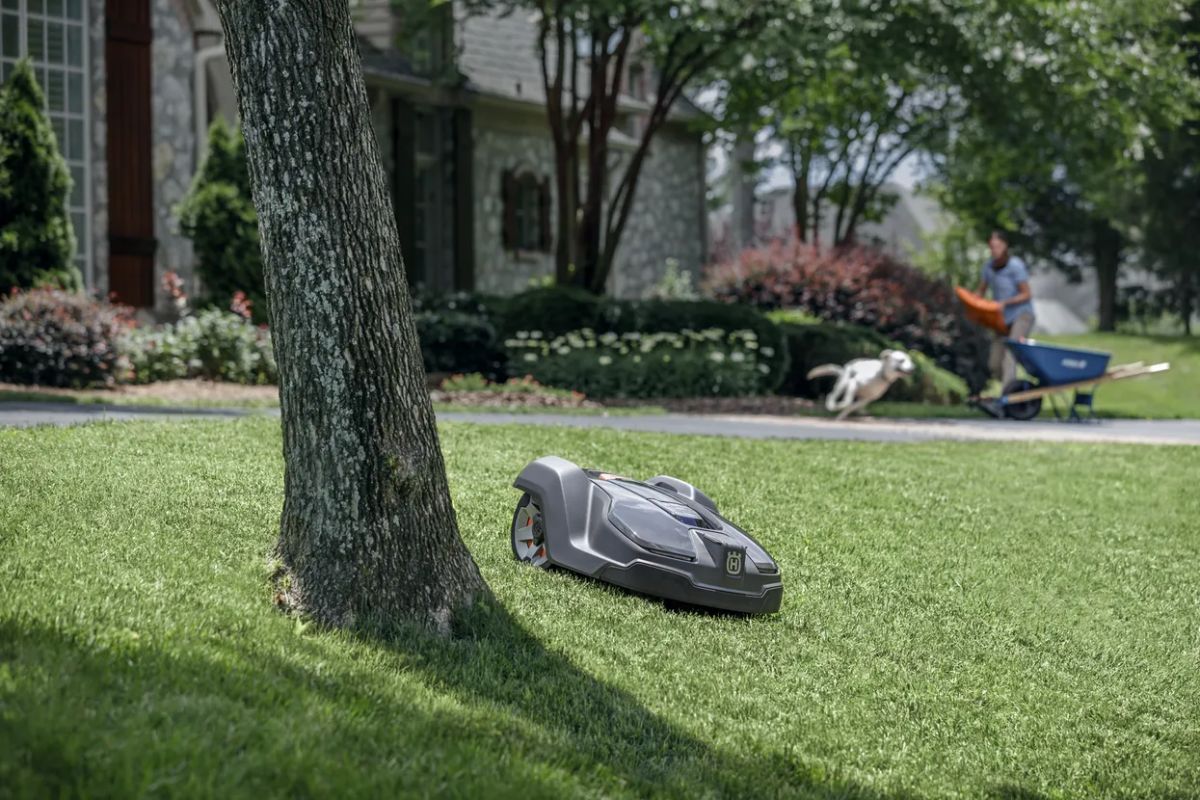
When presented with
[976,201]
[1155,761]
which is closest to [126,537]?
[1155,761]

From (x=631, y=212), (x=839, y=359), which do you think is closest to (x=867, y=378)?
(x=839, y=359)

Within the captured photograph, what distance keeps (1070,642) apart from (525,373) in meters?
11.5

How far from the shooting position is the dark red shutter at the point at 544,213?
27.1 meters

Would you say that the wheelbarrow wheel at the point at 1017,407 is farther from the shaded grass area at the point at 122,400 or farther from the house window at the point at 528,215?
the house window at the point at 528,215

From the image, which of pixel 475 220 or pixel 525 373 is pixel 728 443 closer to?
pixel 525 373

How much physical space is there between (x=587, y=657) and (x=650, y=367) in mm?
11876

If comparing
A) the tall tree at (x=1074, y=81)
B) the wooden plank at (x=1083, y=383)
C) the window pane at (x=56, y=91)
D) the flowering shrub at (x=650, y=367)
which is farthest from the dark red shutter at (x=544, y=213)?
the wooden plank at (x=1083, y=383)

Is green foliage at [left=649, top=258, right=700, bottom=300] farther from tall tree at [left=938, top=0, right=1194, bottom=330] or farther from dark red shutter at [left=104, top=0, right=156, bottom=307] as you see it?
dark red shutter at [left=104, top=0, right=156, bottom=307]

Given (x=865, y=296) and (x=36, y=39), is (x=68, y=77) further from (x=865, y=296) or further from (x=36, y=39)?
(x=865, y=296)

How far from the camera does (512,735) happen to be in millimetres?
4918

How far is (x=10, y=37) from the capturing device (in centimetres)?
1659

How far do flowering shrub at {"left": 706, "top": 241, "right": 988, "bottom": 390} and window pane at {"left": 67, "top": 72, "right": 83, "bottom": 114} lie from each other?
36.1 feet

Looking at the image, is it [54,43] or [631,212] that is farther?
[631,212]

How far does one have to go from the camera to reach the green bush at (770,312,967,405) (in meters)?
19.9
